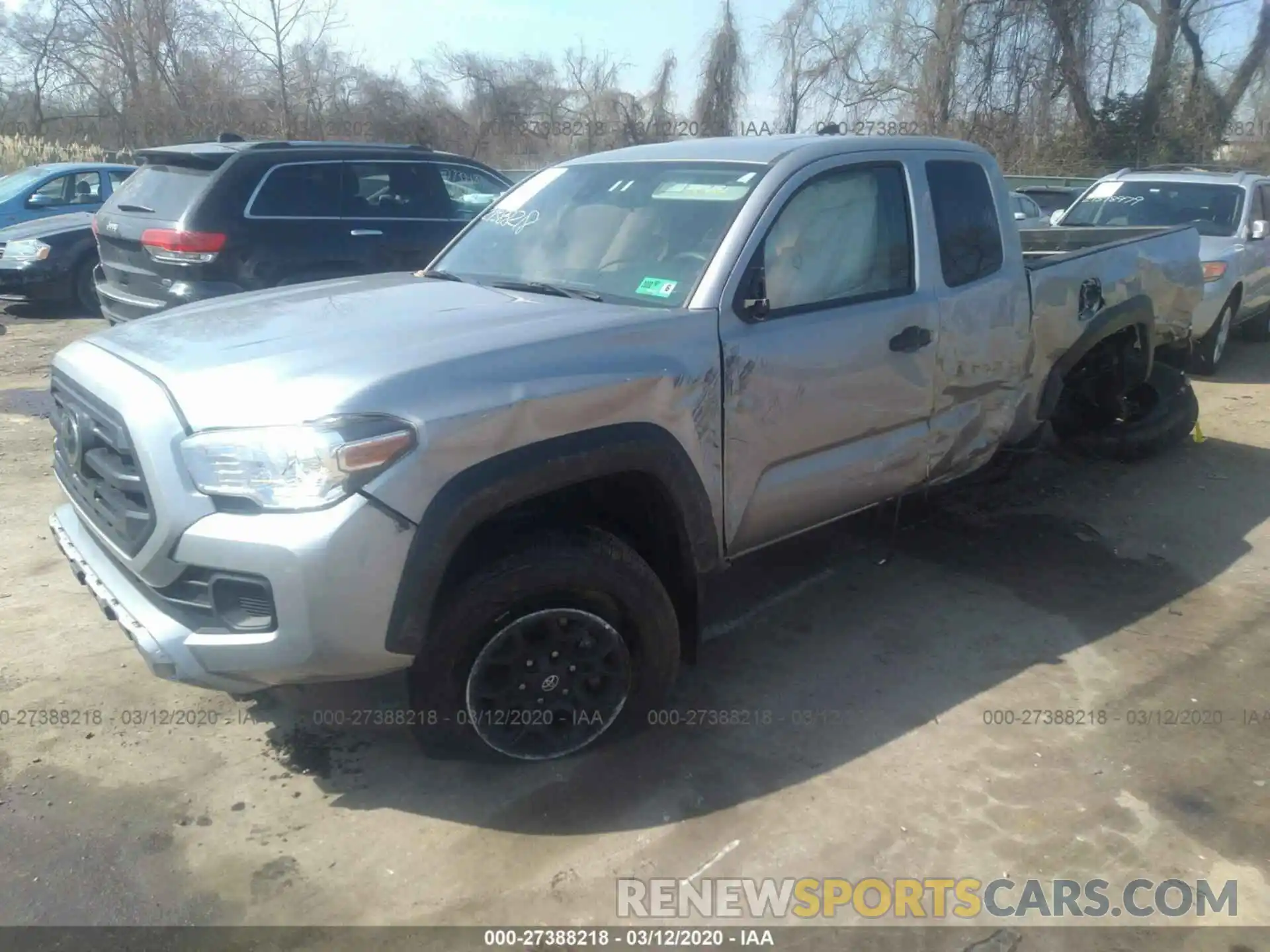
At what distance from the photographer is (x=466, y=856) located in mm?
3033

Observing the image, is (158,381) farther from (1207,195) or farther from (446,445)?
(1207,195)

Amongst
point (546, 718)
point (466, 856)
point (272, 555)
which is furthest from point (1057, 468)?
point (272, 555)

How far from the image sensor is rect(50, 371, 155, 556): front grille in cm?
297

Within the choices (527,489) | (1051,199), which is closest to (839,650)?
(527,489)

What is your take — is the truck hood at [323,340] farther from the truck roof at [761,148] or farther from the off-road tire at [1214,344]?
the off-road tire at [1214,344]

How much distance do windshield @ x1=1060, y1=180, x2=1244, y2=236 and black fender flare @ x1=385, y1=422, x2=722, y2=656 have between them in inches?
312

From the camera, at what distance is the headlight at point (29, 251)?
36.4 ft

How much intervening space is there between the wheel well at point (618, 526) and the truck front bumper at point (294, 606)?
324 mm

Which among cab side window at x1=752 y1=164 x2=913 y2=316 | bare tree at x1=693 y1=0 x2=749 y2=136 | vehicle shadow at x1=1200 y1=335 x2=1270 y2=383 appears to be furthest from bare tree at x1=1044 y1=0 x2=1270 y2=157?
cab side window at x1=752 y1=164 x2=913 y2=316

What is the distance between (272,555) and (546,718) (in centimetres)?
107

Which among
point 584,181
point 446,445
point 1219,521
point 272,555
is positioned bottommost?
point 1219,521

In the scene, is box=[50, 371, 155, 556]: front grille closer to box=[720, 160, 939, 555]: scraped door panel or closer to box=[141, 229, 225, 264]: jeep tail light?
box=[720, 160, 939, 555]: scraped door panel

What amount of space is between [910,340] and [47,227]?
1066 cm

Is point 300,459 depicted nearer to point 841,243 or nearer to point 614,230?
point 614,230
